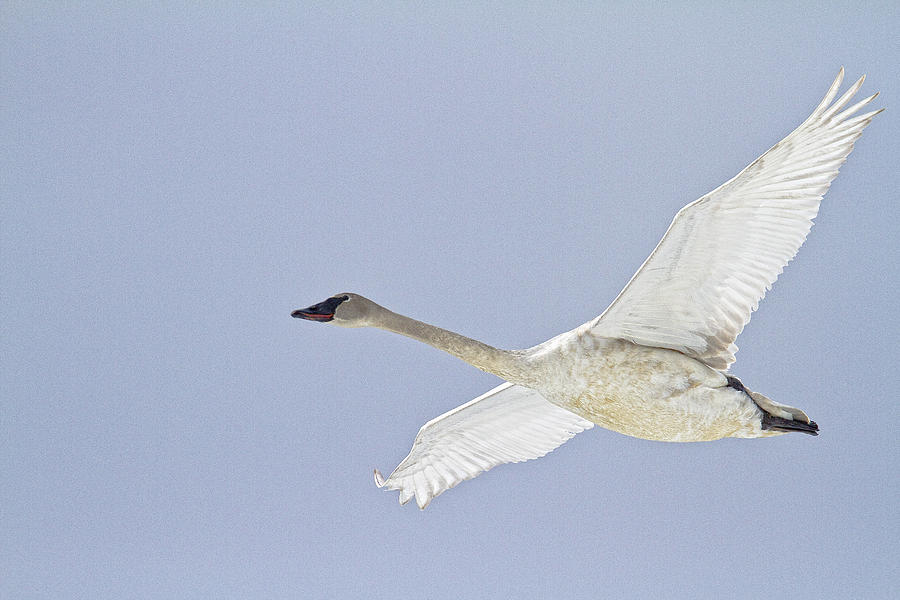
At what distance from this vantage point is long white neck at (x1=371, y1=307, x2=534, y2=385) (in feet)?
22.8

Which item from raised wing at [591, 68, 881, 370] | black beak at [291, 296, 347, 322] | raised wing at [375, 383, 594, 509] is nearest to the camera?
raised wing at [591, 68, 881, 370]

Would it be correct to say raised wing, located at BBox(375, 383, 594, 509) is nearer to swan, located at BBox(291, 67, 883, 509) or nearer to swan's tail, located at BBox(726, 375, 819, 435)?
swan, located at BBox(291, 67, 883, 509)

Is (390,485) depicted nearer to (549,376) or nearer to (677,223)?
(549,376)

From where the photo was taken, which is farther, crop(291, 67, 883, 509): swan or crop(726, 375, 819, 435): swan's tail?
crop(726, 375, 819, 435): swan's tail

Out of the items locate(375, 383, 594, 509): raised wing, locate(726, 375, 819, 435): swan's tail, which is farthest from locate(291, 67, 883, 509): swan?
locate(375, 383, 594, 509): raised wing

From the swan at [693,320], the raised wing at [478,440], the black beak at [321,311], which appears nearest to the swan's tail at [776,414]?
the swan at [693,320]

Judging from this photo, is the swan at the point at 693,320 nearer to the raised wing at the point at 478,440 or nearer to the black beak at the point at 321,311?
the black beak at the point at 321,311

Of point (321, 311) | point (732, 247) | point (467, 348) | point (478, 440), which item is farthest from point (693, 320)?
point (321, 311)

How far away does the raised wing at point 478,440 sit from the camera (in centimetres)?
834

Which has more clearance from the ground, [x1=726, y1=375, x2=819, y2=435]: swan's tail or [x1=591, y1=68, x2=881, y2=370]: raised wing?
[x1=591, y1=68, x2=881, y2=370]: raised wing

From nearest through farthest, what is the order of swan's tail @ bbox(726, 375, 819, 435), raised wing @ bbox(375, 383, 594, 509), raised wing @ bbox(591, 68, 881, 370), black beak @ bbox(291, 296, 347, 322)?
1. raised wing @ bbox(591, 68, 881, 370)
2. black beak @ bbox(291, 296, 347, 322)
3. swan's tail @ bbox(726, 375, 819, 435)
4. raised wing @ bbox(375, 383, 594, 509)

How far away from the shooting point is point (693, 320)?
6.88 metres

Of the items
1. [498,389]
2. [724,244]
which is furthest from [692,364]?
[498,389]

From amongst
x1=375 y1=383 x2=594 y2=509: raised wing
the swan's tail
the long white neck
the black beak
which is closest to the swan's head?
the black beak
